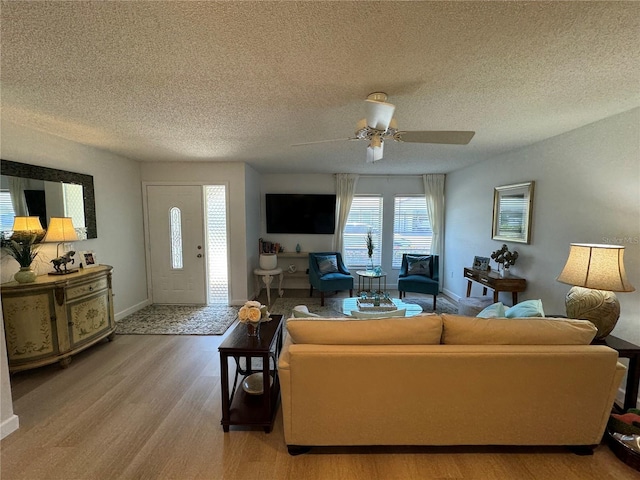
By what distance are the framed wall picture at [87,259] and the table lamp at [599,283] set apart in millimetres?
4995

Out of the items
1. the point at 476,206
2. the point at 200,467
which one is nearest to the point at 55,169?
the point at 200,467

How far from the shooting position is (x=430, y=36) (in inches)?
57.1

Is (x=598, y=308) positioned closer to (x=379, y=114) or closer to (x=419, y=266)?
(x=379, y=114)

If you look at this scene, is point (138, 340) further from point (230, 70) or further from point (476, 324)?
point (476, 324)

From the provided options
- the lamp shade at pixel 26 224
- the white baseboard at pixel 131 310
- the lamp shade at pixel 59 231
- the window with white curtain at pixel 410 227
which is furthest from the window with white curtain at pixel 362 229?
the lamp shade at pixel 26 224

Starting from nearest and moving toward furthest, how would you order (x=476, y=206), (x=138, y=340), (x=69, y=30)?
(x=69, y=30), (x=138, y=340), (x=476, y=206)

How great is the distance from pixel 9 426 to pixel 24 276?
134 cm

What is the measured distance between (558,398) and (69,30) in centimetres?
347

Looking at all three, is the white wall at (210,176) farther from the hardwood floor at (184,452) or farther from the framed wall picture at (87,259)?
the hardwood floor at (184,452)

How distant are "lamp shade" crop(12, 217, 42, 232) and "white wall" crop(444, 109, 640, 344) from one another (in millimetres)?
5541

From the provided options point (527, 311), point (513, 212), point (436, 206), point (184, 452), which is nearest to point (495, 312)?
point (527, 311)

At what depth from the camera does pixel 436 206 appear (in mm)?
5762

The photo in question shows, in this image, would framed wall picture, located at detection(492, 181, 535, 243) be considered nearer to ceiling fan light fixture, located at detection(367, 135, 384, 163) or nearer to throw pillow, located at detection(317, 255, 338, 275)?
ceiling fan light fixture, located at detection(367, 135, 384, 163)

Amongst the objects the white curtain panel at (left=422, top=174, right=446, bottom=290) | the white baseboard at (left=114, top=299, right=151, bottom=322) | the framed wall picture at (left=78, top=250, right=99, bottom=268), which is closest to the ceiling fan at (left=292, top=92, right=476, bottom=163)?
the framed wall picture at (left=78, top=250, right=99, bottom=268)
